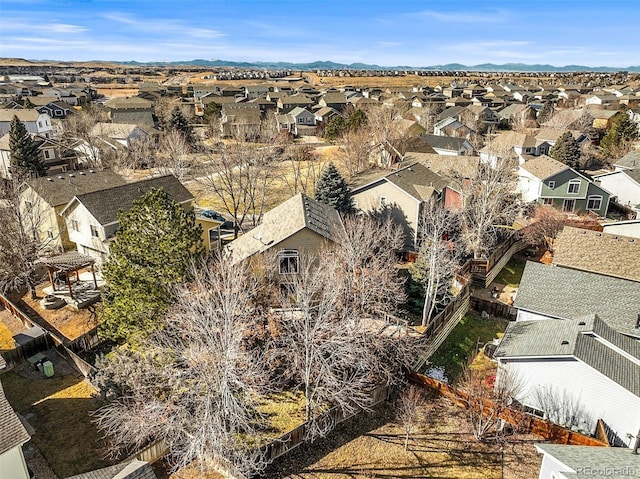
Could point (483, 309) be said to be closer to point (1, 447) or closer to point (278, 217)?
point (278, 217)

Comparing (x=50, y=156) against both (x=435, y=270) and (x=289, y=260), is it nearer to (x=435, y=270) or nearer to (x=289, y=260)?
(x=289, y=260)

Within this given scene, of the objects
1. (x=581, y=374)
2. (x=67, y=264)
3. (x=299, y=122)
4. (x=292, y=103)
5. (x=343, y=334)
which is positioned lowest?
(x=581, y=374)

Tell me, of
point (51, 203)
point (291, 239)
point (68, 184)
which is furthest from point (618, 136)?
point (51, 203)

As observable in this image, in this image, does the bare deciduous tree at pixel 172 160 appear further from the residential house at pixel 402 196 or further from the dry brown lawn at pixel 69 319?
the residential house at pixel 402 196

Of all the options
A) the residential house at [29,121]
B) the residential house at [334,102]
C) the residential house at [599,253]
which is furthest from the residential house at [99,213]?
the residential house at [334,102]

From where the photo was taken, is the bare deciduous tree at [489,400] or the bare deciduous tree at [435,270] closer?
the bare deciduous tree at [489,400]

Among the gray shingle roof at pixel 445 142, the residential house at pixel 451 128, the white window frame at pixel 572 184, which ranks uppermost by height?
the residential house at pixel 451 128
